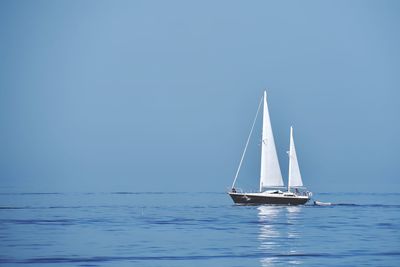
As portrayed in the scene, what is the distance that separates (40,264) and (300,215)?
72.6m

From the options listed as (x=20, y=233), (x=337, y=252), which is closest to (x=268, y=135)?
(x=20, y=233)

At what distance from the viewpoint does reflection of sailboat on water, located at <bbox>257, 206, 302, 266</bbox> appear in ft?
224


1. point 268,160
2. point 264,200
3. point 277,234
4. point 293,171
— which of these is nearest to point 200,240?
point 277,234

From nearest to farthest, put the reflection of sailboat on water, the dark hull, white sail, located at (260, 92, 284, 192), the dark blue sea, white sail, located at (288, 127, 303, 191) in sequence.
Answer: the dark blue sea
the reflection of sailboat on water
the dark hull
white sail, located at (260, 92, 284, 192)
white sail, located at (288, 127, 303, 191)

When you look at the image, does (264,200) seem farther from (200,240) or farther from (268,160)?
(200,240)

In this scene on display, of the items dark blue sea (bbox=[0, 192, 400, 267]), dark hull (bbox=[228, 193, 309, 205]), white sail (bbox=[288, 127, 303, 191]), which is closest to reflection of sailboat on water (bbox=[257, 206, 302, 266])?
dark blue sea (bbox=[0, 192, 400, 267])

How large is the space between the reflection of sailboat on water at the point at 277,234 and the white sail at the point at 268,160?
4.51m

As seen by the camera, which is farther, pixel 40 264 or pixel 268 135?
pixel 268 135

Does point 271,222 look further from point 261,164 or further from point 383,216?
point 261,164

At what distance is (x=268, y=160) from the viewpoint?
14588 centimetres

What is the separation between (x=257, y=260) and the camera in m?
66.7

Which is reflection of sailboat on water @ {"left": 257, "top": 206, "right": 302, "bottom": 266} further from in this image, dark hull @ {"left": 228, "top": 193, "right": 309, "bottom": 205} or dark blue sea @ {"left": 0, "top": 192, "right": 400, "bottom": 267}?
dark hull @ {"left": 228, "top": 193, "right": 309, "bottom": 205}

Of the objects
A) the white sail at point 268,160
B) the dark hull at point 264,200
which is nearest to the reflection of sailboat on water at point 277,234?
the dark hull at point 264,200

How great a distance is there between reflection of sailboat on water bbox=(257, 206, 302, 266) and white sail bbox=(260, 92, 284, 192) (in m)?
4.51
